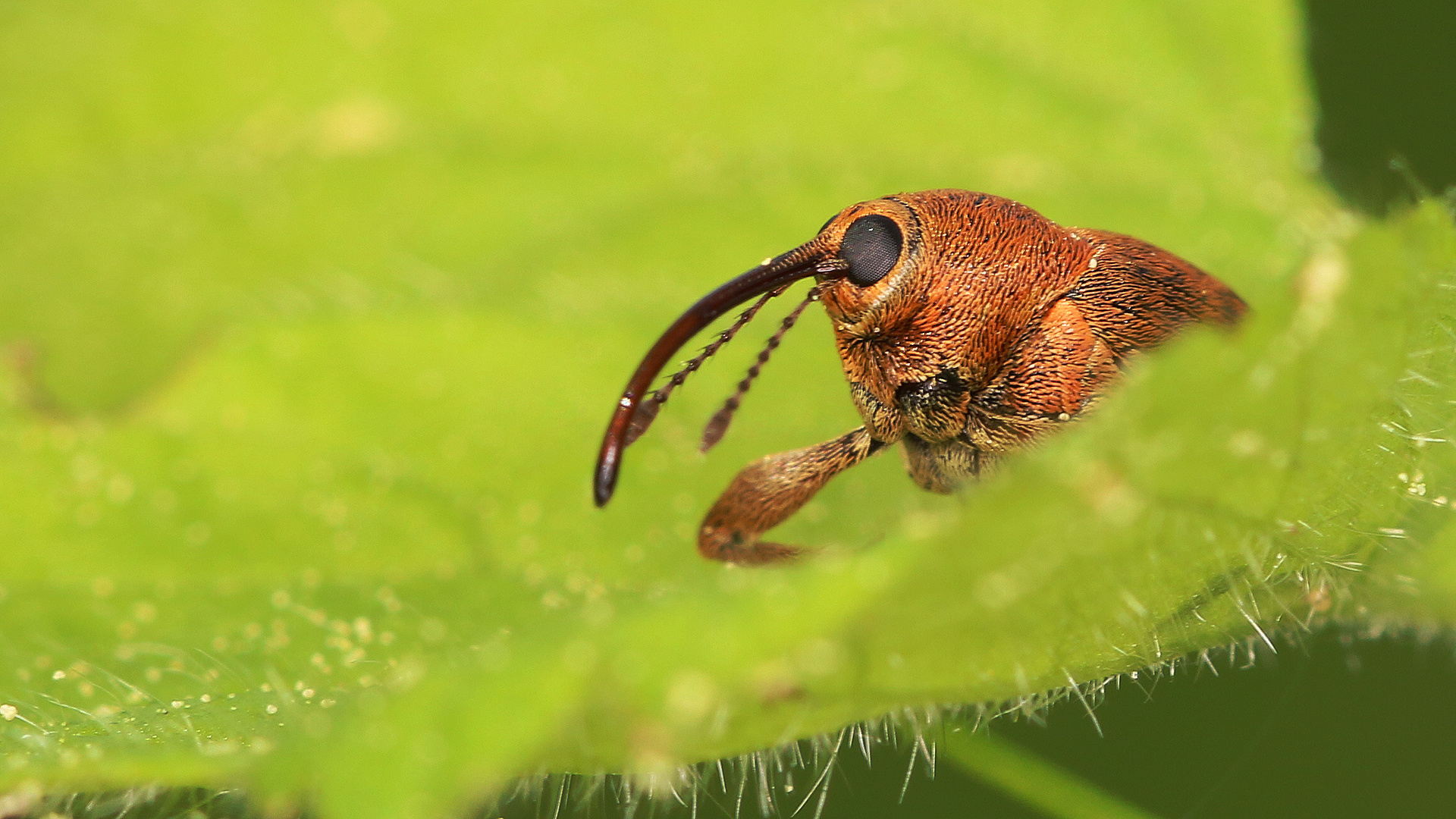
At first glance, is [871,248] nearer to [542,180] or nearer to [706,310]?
[706,310]

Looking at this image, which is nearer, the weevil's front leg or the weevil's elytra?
the weevil's elytra

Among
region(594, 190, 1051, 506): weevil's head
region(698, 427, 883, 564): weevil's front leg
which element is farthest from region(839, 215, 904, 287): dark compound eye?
region(698, 427, 883, 564): weevil's front leg

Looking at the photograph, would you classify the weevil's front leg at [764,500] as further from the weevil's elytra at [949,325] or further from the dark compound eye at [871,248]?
the dark compound eye at [871,248]

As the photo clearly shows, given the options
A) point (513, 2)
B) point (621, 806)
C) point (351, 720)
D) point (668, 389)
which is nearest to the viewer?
point (351, 720)

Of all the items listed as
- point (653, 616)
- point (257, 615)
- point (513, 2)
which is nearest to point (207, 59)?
point (513, 2)

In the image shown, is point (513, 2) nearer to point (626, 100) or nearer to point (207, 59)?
point (626, 100)

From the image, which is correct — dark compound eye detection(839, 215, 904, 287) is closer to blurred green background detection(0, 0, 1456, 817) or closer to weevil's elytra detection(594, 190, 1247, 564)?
weevil's elytra detection(594, 190, 1247, 564)
